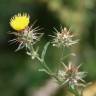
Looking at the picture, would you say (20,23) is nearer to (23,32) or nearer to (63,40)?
(23,32)

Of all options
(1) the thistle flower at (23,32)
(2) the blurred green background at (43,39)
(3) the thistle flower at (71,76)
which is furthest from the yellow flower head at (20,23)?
(2) the blurred green background at (43,39)

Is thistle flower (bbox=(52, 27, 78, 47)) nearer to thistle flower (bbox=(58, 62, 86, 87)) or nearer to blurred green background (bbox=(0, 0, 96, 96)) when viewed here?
thistle flower (bbox=(58, 62, 86, 87))

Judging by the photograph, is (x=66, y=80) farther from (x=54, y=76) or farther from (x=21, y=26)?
(x=21, y=26)

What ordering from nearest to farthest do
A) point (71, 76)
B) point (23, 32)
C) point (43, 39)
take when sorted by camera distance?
point (71, 76), point (23, 32), point (43, 39)

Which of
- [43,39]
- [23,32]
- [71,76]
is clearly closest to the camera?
[71,76]

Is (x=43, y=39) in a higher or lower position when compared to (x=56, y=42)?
lower

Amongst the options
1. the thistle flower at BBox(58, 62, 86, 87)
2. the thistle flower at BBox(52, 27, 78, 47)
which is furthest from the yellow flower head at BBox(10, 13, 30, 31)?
the thistle flower at BBox(58, 62, 86, 87)

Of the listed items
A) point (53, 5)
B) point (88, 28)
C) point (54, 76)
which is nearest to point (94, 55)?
point (88, 28)

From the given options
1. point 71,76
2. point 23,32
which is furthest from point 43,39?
point 71,76
